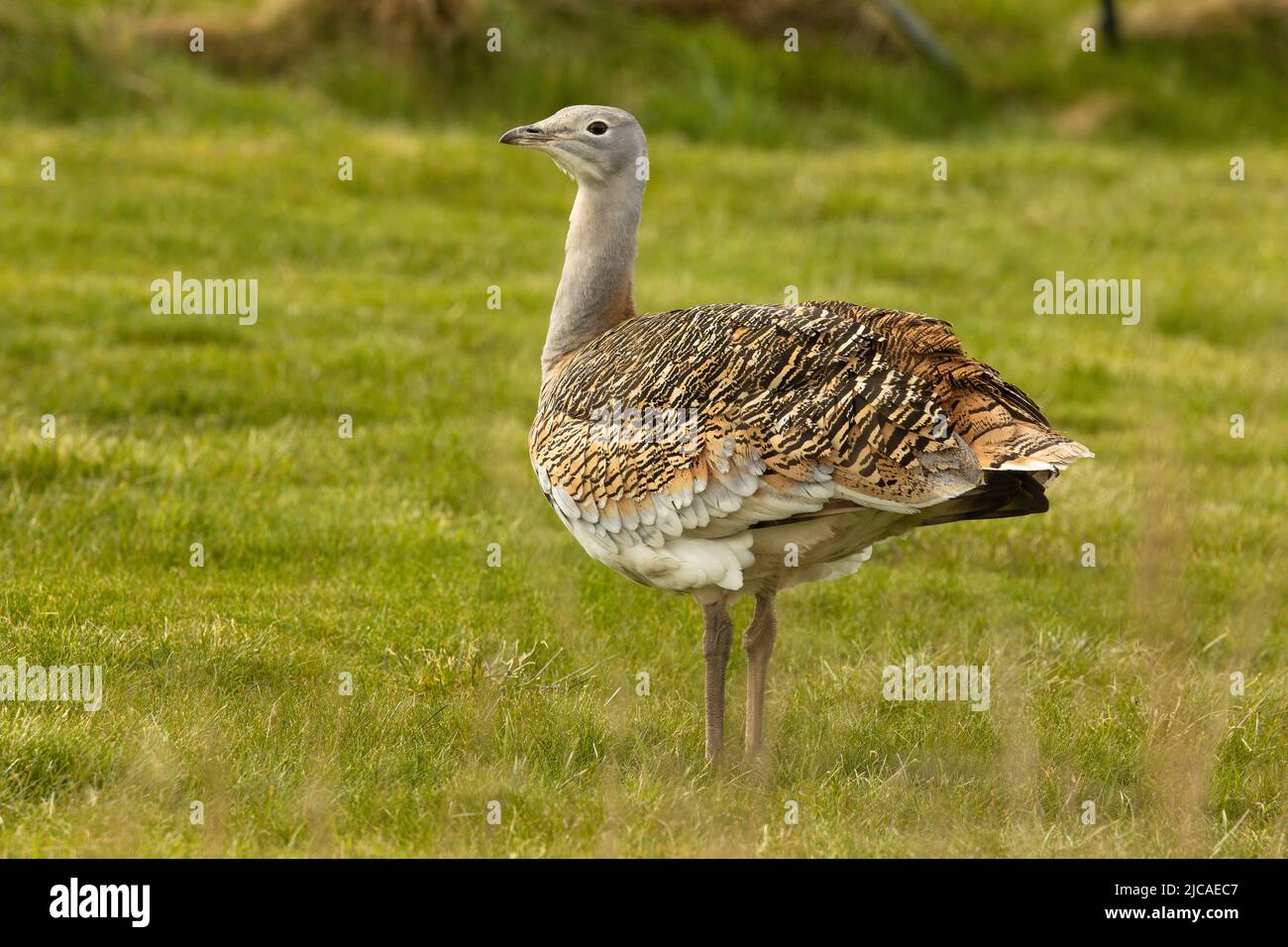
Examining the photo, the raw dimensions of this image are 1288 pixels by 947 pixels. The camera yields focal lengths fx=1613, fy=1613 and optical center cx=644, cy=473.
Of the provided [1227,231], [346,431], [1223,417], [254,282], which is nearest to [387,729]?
[346,431]

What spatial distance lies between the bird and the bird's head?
21 cm

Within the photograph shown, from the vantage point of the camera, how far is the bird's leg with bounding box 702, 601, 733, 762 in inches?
211

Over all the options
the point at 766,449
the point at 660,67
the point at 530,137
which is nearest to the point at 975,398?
the point at 766,449

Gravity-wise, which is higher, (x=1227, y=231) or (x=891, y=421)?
(x=1227, y=231)

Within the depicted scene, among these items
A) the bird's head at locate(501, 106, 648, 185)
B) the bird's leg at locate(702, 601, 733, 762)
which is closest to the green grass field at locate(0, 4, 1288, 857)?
the bird's leg at locate(702, 601, 733, 762)

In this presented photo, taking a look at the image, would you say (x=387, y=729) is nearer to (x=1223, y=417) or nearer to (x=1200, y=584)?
(x=1200, y=584)

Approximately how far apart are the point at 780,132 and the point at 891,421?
35.6 feet

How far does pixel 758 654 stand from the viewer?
565cm

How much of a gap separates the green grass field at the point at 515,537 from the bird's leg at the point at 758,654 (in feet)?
0.49

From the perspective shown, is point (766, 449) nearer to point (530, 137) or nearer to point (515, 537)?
point (530, 137)

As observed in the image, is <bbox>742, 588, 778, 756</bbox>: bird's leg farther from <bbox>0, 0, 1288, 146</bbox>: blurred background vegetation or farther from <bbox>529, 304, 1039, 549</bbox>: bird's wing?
<bbox>0, 0, 1288, 146</bbox>: blurred background vegetation

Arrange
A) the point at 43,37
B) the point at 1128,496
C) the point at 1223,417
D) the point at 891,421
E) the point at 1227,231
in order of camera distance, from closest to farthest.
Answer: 1. the point at 891,421
2. the point at 1128,496
3. the point at 1223,417
4. the point at 1227,231
5. the point at 43,37

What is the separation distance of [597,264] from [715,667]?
1.60 metres

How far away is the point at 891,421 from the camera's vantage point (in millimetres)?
4727
